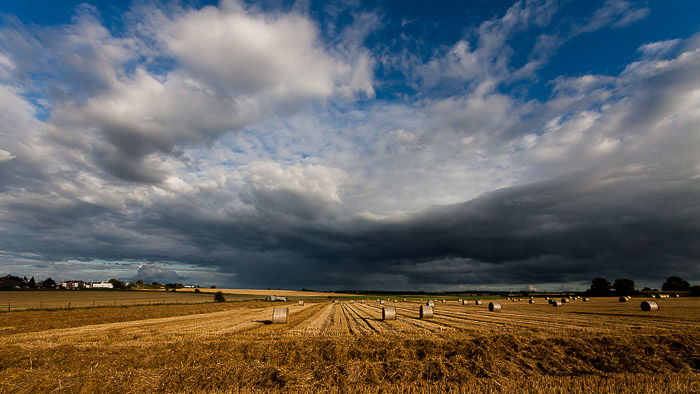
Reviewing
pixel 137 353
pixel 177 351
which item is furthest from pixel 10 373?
pixel 177 351

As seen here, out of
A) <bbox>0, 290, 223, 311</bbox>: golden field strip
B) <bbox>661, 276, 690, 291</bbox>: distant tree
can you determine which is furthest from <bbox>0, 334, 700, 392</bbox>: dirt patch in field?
<bbox>661, 276, 690, 291</bbox>: distant tree

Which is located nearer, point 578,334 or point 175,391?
point 175,391

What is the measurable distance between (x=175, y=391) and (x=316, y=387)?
163 inches

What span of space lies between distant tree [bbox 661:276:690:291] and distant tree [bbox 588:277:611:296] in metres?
28.9

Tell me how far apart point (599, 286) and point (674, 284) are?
125 feet

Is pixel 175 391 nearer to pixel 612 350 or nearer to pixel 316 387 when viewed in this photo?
pixel 316 387

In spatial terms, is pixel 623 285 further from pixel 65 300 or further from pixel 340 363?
pixel 65 300

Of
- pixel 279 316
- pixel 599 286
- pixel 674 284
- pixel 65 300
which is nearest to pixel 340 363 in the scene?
Result: pixel 279 316

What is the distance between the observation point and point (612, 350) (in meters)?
16.0

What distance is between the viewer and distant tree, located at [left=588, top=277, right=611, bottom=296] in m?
153

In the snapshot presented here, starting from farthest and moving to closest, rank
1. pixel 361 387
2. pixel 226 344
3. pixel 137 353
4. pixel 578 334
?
pixel 578 334 < pixel 226 344 < pixel 137 353 < pixel 361 387

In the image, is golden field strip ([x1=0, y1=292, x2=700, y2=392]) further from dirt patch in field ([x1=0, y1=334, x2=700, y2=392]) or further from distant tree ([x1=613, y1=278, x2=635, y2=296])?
distant tree ([x1=613, y1=278, x2=635, y2=296])

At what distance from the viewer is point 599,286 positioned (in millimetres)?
158125

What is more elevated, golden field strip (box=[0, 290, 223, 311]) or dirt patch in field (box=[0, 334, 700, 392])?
dirt patch in field (box=[0, 334, 700, 392])
